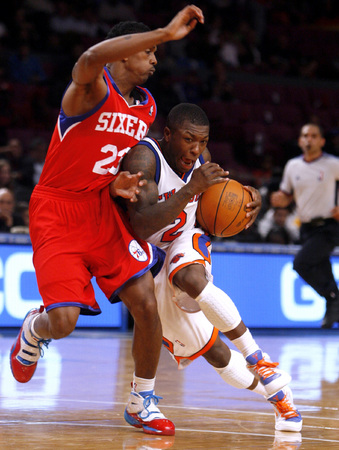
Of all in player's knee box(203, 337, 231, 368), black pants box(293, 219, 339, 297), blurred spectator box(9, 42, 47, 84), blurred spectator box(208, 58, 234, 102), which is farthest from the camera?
blurred spectator box(208, 58, 234, 102)

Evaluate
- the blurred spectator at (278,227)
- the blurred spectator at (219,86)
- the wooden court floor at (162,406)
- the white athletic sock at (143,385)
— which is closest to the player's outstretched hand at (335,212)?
the wooden court floor at (162,406)

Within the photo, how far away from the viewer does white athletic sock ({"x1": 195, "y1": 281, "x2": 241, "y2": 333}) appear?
385 centimetres

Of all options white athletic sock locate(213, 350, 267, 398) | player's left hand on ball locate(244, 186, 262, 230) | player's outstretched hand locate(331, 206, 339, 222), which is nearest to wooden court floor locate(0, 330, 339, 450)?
white athletic sock locate(213, 350, 267, 398)

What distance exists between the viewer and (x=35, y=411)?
4164 millimetres

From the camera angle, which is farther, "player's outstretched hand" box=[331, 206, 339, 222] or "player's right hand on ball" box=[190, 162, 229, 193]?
"player's outstretched hand" box=[331, 206, 339, 222]

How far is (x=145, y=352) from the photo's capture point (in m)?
3.90

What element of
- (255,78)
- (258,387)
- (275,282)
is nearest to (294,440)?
(258,387)

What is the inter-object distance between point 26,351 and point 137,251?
817 mm

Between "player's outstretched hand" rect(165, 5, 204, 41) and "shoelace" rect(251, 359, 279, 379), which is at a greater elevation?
"player's outstretched hand" rect(165, 5, 204, 41)

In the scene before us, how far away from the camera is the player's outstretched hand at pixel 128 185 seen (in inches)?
148

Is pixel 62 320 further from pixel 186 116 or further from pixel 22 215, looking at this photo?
pixel 22 215

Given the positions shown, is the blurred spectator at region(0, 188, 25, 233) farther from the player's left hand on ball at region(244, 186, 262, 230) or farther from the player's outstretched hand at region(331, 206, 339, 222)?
the player's left hand on ball at region(244, 186, 262, 230)

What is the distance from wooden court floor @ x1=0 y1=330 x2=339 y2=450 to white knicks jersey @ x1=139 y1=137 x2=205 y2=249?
0.96 meters

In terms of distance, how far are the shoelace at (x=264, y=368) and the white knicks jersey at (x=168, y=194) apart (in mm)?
817
